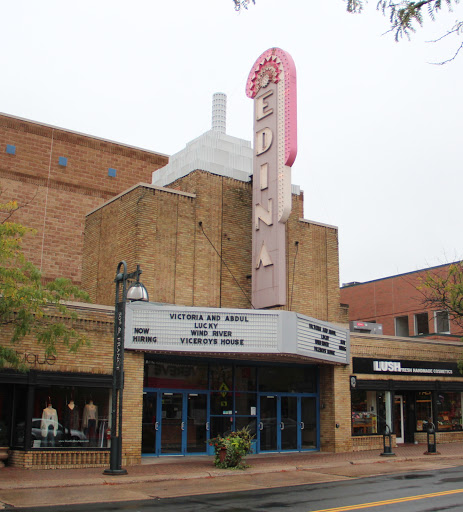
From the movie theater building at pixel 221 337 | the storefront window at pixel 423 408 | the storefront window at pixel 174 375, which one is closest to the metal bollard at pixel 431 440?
the movie theater building at pixel 221 337

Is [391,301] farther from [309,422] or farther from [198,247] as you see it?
[198,247]

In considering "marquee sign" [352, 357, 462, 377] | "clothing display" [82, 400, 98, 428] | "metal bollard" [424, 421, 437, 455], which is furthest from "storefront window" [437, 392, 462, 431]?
"clothing display" [82, 400, 98, 428]

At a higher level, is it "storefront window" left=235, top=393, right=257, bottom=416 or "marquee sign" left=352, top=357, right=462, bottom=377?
"marquee sign" left=352, top=357, right=462, bottom=377

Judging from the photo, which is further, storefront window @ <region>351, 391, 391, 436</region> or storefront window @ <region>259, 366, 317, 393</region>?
storefront window @ <region>351, 391, 391, 436</region>

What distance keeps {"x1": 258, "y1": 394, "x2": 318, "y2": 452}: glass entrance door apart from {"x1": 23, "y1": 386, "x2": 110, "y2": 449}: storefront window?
21.5 ft

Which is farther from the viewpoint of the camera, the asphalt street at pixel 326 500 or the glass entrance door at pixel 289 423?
the glass entrance door at pixel 289 423

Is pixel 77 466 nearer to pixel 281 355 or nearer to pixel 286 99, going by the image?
pixel 281 355

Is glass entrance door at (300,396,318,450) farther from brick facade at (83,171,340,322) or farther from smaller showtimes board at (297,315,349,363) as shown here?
brick facade at (83,171,340,322)

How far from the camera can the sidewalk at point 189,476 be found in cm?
1377

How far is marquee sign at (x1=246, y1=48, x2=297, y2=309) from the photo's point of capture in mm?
22125

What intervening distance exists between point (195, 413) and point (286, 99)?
11.8 meters

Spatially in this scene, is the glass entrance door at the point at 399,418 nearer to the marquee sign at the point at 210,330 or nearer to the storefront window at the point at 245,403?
the storefront window at the point at 245,403

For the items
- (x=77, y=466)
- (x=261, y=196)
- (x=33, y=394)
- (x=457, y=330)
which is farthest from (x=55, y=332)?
(x=457, y=330)

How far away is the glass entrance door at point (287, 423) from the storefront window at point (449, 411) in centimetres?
773
